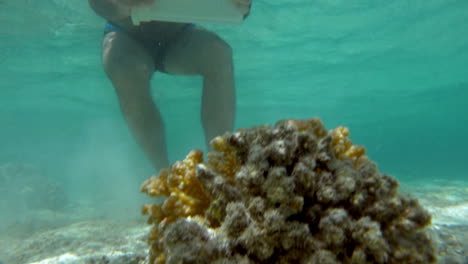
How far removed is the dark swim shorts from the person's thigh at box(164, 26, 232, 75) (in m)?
0.10

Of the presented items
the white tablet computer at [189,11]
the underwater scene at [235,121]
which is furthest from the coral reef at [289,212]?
the white tablet computer at [189,11]

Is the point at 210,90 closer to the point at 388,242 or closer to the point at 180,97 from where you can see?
the point at 388,242

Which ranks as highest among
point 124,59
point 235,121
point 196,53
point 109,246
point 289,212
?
point 196,53

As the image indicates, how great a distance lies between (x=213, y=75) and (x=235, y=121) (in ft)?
20.8

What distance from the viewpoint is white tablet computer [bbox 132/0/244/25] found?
143 inches

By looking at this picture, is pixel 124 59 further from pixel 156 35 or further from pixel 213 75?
pixel 213 75

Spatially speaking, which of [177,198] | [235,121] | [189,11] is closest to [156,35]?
[189,11]

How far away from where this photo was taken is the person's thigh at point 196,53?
424cm

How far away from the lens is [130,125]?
13.4 ft

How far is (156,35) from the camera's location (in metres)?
4.67

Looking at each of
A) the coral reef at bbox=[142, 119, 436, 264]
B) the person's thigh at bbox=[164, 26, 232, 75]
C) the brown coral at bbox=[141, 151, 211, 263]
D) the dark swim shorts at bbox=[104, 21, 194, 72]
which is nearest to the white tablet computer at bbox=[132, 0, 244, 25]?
the person's thigh at bbox=[164, 26, 232, 75]

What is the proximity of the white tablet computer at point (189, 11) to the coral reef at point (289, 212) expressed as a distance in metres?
2.45

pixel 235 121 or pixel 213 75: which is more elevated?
pixel 213 75

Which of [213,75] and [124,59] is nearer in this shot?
[124,59]
